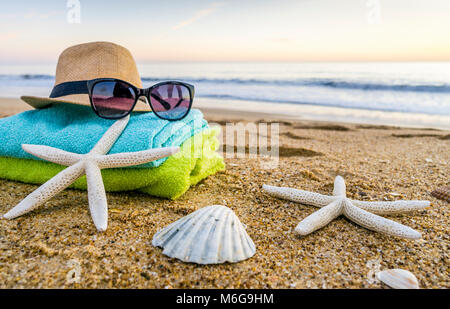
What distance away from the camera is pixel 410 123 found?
7.11 m

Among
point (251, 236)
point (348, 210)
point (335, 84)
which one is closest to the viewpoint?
point (251, 236)

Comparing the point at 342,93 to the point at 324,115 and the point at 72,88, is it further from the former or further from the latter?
the point at 72,88

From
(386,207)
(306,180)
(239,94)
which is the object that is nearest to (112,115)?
(306,180)

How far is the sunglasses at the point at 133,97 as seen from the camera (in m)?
2.23

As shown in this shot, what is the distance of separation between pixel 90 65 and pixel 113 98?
549 millimetres

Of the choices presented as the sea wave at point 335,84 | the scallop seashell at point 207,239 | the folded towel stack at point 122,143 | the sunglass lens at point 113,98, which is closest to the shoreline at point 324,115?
the sea wave at point 335,84

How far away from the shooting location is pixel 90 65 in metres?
2.56

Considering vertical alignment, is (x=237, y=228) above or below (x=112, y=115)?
below

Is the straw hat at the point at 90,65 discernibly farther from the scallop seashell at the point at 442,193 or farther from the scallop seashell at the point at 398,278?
the scallop seashell at the point at 442,193

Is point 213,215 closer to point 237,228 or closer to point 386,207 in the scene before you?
point 237,228

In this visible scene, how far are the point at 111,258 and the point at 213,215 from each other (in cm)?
56

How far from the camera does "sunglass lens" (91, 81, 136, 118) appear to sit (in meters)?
2.23

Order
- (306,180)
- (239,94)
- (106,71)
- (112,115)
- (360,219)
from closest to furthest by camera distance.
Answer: (360,219) < (112,115) < (106,71) < (306,180) < (239,94)

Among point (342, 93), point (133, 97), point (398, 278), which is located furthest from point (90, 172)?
point (342, 93)
